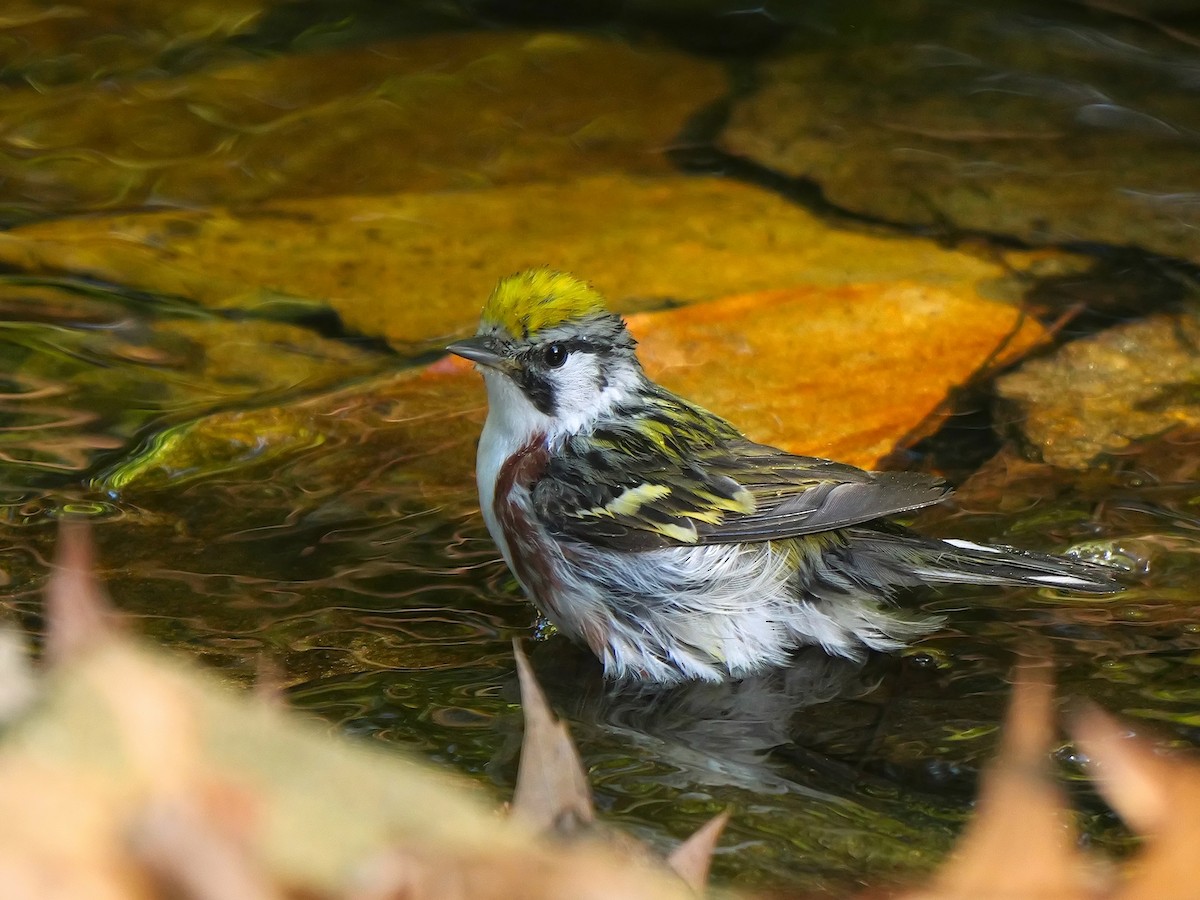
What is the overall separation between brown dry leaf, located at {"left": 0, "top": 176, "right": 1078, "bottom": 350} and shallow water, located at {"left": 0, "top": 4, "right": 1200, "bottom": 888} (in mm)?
332

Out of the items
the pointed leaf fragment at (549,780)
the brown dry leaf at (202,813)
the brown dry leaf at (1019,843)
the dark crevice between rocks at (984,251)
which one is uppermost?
the brown dry leaf at (1019,843)

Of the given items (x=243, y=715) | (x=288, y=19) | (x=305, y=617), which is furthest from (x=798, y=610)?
(x=288, y=19)

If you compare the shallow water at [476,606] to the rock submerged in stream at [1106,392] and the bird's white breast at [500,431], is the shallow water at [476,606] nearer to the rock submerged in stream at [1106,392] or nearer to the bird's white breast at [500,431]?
the rock submerged in stream at [1106,392]

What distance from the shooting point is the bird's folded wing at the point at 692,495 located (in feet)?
14.3

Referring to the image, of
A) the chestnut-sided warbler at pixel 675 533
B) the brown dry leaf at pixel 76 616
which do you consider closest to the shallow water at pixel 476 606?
the chestnut-sided warbler at pixel 675 533

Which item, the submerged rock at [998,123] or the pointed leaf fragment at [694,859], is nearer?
the pointed leaf fragment at [694,859]

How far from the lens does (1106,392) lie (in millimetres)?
5316

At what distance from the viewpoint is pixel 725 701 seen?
162 inches

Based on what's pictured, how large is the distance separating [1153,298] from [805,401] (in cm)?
169

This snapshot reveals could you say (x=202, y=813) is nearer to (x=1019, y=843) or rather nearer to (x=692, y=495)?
(x=1019, y=843)

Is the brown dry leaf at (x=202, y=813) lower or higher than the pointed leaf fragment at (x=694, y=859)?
higher

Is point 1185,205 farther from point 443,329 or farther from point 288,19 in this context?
point 288,19

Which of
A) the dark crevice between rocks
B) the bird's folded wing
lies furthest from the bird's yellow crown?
the dark crevice between rocks

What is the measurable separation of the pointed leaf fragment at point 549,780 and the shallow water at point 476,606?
125cm
